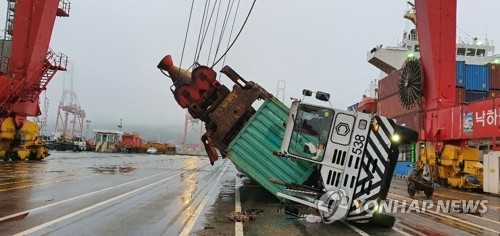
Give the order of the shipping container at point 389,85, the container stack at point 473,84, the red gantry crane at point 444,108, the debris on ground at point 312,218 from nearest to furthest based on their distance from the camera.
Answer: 1. the debris on ground at point 312,218
2. the red gantry crane at point 444,108
3. the container stack at point 473,84
4. the shipping container at point 389,85

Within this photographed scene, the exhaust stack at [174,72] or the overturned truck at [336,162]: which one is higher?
the exhaust stack at [174,72]

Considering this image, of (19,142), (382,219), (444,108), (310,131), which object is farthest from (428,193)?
(19,142)

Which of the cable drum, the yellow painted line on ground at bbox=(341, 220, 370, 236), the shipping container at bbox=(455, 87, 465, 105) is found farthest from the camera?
the shipping container at bbox=(455, 87, 465, 105)

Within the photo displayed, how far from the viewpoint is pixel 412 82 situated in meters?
21.1

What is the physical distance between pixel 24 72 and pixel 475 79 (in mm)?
32224

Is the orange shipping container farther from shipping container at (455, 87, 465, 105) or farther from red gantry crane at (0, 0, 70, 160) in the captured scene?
red gantry crane at (0, 0, 70, 160)

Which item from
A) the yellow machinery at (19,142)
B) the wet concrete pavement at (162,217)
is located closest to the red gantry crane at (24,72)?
the yellow machinery at (19,142)

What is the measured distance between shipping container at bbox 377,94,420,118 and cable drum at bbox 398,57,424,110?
8331 mm

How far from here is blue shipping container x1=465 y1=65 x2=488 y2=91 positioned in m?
29.6

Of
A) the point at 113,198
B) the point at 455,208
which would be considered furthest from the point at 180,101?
the point at 455,208

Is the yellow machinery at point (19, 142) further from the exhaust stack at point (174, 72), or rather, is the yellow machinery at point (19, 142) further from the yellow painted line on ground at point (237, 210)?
the yellow painted line on ground at point (237, 210)

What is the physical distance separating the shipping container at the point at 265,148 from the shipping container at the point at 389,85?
1029 inches

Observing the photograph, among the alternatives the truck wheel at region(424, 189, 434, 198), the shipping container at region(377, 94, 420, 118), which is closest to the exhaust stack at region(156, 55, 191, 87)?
the truck wheel at region(424, 189, 434, 198)

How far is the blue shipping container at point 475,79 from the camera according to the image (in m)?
29.6
